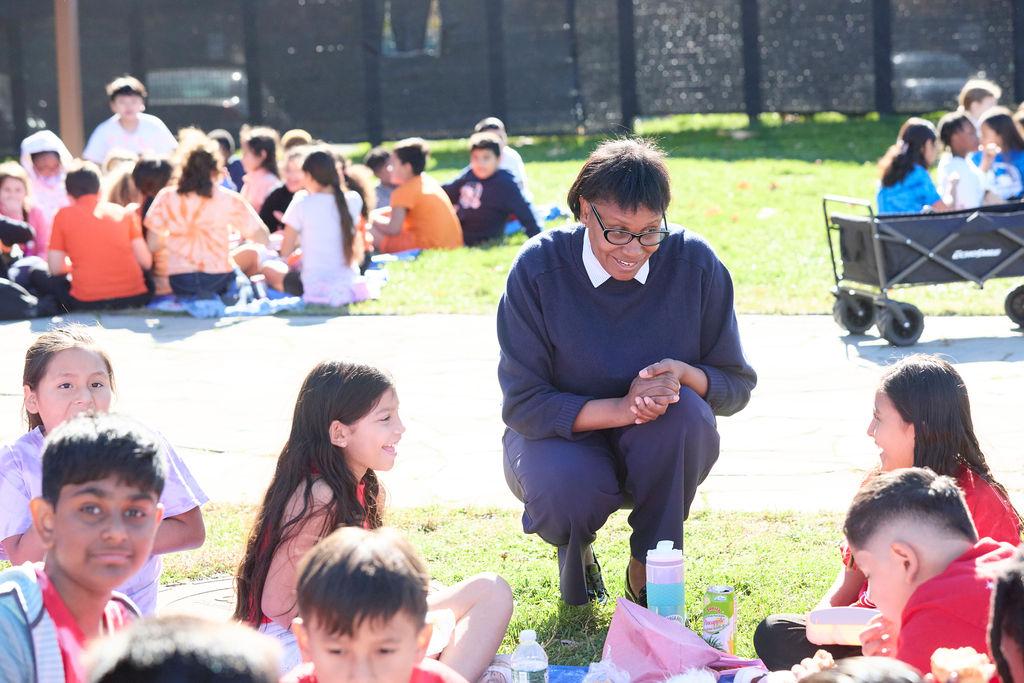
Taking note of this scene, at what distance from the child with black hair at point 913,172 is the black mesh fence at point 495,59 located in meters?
9.99

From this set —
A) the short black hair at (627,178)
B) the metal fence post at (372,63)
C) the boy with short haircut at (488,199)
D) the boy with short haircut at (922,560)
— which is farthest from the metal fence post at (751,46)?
the boy with short haircut at (922,560)

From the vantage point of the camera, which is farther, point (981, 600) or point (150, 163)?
point (150, 163)

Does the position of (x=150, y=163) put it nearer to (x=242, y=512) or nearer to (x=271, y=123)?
(x=242, y=512)

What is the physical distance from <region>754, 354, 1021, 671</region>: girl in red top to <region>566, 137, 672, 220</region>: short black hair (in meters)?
0.95

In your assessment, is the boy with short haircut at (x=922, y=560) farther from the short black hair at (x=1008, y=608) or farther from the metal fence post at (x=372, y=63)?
the metal fence post at (x=372, y=63)

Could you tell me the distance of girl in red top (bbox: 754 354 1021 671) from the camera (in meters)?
3.67

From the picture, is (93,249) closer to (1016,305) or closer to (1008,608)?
(1016,305)

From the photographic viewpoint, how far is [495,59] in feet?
65.7

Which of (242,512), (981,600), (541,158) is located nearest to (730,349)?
(981,600)

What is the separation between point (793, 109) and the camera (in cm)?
1966

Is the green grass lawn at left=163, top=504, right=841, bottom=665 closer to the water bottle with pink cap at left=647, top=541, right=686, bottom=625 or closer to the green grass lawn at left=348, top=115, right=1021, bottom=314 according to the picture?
the water bottle with pink cap at left=647, top=541, right=686, bottom=625

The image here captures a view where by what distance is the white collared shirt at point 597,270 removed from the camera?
4.43m

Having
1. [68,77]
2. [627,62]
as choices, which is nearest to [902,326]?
[68,77]

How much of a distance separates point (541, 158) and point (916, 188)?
9090 mm
